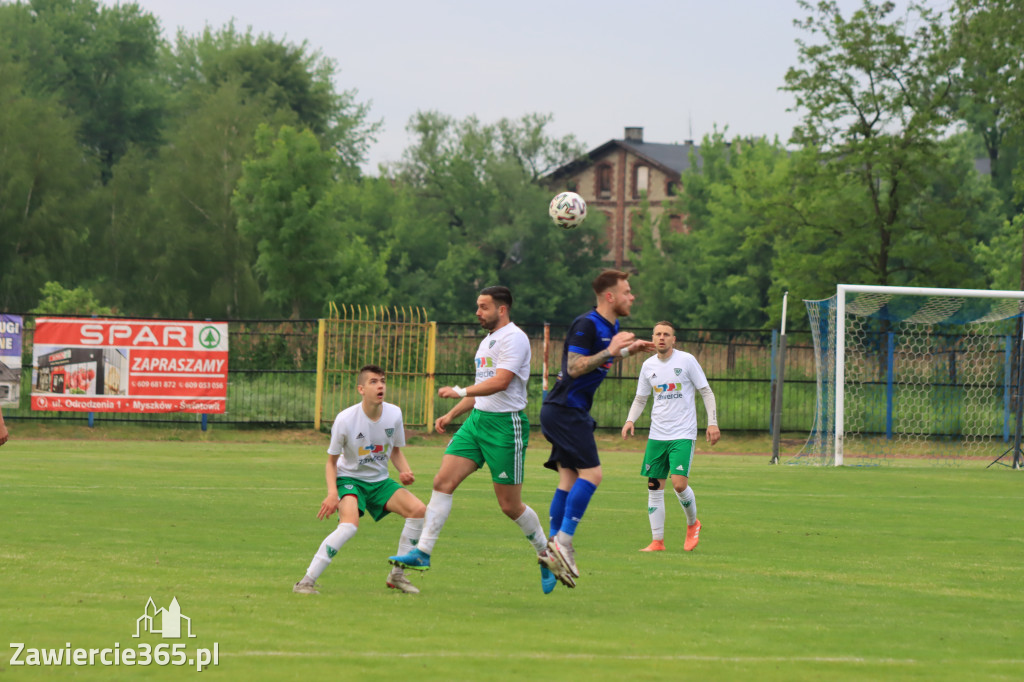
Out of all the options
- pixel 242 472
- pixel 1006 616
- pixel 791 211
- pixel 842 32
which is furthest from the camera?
pixel 791 211

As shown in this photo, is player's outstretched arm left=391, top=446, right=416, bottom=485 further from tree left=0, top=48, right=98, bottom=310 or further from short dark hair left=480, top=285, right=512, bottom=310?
tree left=0, top=48, right=98, bottom=310

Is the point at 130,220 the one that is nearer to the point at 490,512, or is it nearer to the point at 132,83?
the point at 132,83

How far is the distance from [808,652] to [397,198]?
7634 cm

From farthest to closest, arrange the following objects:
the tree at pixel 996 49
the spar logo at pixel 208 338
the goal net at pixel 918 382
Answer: the tree at pixel 996 49
the spar logo at pixel 208 338
the goal net at pixel 918 382

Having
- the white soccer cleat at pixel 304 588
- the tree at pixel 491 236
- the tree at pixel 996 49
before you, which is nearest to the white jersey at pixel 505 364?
the white soccer cleat at pixel 304 588

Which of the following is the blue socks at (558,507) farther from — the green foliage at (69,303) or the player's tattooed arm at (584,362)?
the green foliage at (69,303)

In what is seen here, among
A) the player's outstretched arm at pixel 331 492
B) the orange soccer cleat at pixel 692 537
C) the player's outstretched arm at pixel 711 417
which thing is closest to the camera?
the player's outstretched arm at pixel 331 492

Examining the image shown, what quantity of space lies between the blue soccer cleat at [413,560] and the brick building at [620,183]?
78.5 metres

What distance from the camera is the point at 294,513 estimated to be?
13055 millimetres

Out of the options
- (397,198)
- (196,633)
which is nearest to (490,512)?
(196,633)

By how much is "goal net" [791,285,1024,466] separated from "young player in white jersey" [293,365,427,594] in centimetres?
1788

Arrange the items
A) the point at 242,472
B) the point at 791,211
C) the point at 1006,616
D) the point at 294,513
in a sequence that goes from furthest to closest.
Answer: the point at 791,211 → the point at 242,472 → the point at 294,513 → the point at 1006,616

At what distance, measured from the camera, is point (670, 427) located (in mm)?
11383

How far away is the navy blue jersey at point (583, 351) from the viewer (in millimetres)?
8781
